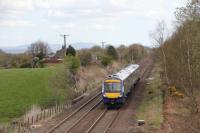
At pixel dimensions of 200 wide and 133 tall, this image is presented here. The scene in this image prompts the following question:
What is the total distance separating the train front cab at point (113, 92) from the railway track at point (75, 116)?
1.93m

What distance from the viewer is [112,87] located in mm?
41312

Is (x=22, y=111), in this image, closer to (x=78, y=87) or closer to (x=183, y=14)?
(x=78, y=87)

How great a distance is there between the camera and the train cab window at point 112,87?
41281mm

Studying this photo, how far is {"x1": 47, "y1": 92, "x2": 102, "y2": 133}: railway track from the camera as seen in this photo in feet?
102

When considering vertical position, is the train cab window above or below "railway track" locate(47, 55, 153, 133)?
above

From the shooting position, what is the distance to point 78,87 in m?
56.9

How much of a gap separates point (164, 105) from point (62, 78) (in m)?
12.3

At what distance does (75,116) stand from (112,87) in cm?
563

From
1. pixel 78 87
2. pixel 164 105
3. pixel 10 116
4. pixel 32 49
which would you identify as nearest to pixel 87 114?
pixel 164 105

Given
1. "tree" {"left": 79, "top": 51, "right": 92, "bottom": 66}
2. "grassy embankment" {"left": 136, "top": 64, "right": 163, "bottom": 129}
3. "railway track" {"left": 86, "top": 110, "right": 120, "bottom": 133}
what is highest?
"tree" {"left": 79, "top": 51, "right": 92, "bottom": 66}

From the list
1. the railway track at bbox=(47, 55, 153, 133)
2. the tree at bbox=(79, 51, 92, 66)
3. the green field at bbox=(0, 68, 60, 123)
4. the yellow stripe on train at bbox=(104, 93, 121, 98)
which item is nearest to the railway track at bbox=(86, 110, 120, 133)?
the railway track at bbox=(47, 55, 153, 133)

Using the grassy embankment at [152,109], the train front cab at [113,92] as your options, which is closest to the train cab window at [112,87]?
the train front cab at [113,92]

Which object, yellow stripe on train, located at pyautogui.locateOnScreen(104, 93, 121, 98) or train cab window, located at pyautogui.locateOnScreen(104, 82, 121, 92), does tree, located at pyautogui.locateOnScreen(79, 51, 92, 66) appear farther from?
yellow stripe on train, located at pyautogui.locateOnScreen(104, 93, 121, 98)

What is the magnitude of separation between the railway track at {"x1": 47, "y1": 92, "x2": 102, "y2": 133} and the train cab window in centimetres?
242
